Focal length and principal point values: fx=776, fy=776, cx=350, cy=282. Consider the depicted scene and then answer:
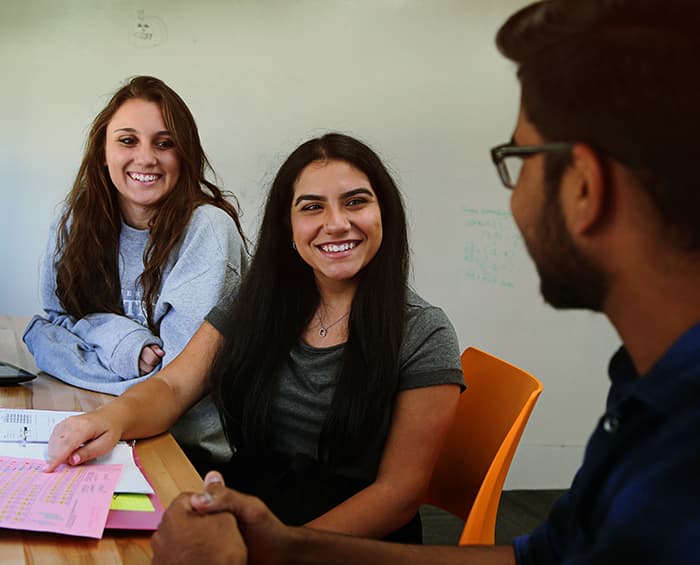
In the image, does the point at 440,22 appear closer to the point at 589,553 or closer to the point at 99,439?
the point at 99,439

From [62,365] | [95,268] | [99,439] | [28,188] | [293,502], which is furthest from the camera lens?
[28,188]

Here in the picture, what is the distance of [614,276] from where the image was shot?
665 mm

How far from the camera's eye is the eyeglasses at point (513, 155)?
70 centimetres

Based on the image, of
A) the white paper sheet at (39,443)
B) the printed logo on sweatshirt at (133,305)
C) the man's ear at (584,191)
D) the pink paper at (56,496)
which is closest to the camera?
the man's ear at (584,191)

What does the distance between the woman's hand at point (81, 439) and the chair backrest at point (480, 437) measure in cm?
59

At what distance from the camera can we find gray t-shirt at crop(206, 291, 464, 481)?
1.38 meters

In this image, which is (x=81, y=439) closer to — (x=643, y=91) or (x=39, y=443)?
(x=39, y=443)

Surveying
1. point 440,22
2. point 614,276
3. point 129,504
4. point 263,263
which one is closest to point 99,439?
point 129,504

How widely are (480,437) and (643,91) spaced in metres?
0.95

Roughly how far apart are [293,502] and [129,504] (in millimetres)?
386

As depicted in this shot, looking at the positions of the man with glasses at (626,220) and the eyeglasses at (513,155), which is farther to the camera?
the eyeglasses at (513,155)

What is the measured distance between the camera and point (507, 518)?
2.94 metres

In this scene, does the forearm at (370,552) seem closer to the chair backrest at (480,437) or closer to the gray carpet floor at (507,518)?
the chair backrest at (480,437)

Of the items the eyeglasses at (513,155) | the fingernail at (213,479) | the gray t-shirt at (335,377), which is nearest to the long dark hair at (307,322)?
the gray t-shirt at (335,377)
